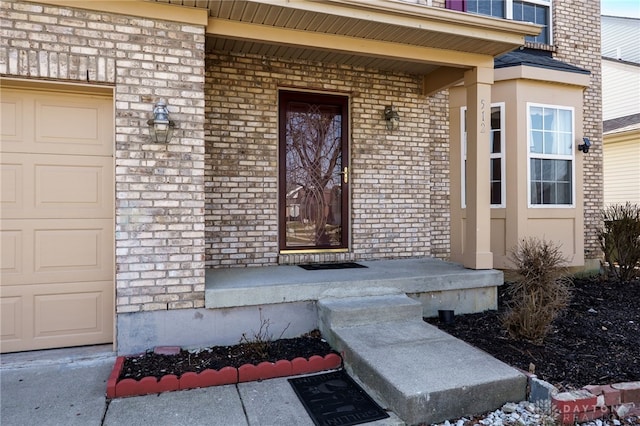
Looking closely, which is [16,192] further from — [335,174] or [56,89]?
[335,174]

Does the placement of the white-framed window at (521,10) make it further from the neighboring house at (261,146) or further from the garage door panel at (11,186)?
the garage door panel at (11,186)

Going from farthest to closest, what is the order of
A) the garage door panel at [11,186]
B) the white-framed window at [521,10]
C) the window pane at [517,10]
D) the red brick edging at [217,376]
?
the window pane at [517,10], the white-framed window at [521,10], the garage door panel at [11,186], the red brick edging at [217,376]

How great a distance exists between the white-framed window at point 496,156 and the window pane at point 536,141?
0.46m

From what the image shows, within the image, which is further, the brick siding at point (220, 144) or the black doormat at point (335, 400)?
the brick siding at point (220, 144)

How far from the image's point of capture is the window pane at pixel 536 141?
5.84 meters

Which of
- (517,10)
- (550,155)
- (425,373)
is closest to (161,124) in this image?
(425,373)

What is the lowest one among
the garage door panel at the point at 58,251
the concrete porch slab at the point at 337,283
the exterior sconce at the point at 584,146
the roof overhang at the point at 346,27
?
the concrete porch slab at the point at 337,283

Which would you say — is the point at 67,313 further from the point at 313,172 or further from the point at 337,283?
the point at 313,172

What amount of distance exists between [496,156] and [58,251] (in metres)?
5.61

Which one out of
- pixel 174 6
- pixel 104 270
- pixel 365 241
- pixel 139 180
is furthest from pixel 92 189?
pixel 365 241

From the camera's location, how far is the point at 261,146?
194 inches

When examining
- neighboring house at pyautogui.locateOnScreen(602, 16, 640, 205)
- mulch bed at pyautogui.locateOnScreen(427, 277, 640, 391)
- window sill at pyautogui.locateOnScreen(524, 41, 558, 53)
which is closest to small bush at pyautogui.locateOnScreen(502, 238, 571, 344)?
mulch bed at pyautogui.locateOnScreen(427, 277, 640, 391)

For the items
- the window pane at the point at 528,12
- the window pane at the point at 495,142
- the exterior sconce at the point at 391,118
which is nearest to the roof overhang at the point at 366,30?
the exterior sconce at the point at 391,118

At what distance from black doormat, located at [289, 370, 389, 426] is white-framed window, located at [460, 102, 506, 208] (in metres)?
3.72
